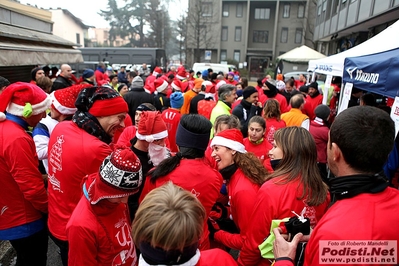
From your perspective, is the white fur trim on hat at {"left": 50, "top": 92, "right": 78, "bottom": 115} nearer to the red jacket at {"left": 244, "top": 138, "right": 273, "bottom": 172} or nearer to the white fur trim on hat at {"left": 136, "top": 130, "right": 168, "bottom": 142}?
the white fur trim on hat at {"left": 136, "top": 130, "right": 168, "bottom": 142}

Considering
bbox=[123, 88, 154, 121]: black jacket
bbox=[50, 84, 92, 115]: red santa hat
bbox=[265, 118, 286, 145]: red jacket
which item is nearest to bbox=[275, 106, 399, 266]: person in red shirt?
bbox=[50, 84, 92, 115]: red santa hat

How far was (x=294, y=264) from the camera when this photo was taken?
5.02 ft

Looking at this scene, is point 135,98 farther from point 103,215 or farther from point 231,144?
point 103,215

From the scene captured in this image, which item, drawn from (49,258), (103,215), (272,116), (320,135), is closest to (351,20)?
(320,135)

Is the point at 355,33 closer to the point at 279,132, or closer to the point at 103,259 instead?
the point at 279,132

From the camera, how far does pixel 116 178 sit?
173 centimetres

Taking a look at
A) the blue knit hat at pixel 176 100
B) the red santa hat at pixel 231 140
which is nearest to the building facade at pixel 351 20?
the blue knit hat at pixel 176 100

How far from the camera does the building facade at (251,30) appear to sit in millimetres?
37812

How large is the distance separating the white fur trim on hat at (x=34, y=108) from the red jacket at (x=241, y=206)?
1.92 m

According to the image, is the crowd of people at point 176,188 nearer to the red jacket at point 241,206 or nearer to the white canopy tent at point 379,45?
the red jacket at point 241,206

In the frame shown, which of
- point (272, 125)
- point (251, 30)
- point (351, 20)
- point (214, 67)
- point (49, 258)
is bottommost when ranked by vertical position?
point (49, 258)

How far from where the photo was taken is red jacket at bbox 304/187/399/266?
1275mm

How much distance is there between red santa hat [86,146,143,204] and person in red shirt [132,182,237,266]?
1.65 feet

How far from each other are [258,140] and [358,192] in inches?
97.7
